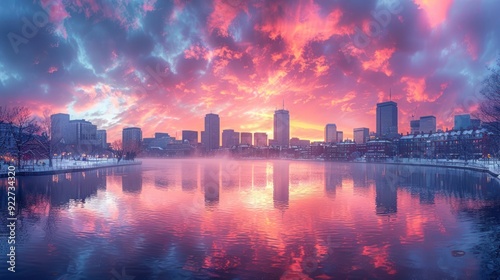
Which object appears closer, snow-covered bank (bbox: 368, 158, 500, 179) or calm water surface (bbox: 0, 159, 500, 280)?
calm water surface (bbox: 0, 159, 500, 280)

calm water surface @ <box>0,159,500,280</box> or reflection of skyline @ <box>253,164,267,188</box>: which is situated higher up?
calm water surface @ <box>0,159,500,280</box>

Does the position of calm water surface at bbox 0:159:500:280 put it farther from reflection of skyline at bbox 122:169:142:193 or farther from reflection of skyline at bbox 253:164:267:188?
reflection of skyline at bbox 253:164:267:188

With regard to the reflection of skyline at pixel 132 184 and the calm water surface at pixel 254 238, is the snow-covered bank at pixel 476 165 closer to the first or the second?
the calm water surface at pixel 254 238

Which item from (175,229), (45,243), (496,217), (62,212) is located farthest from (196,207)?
(496,217)

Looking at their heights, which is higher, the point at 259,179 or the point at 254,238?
the point at 254,238

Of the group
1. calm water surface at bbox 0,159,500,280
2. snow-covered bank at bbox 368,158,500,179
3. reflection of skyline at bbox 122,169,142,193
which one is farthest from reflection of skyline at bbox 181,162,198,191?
snow-covered bank at bbox 368,158,500,179

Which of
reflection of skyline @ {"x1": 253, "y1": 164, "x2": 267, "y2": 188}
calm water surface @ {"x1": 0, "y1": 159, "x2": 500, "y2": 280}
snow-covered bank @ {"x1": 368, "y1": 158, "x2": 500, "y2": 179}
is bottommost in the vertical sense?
Answer: reflection of skyline @ {"x1": 253, "y1": 164, "x2": 267, "y2": 188}

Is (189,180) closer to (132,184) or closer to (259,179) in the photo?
(132,184)

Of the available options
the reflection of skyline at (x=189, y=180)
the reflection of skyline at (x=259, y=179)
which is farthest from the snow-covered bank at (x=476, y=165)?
the reflection of skyline at (x=189, y=180)

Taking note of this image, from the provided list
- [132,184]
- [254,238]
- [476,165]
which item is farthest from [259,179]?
[476,165]

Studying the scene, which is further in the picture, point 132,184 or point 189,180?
point 189,180

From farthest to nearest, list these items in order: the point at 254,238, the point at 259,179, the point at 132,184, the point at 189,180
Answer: the point at 259,179 < the point at 189,180 < the point at 132,184 < the point at 254,238

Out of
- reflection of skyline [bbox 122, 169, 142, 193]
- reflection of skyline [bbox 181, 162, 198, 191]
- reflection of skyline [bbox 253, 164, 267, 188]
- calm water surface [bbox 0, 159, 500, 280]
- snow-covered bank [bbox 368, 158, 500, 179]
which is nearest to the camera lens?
calm water surface [bbox 0, 159, 500, 280]

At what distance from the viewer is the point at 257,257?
18.9m
